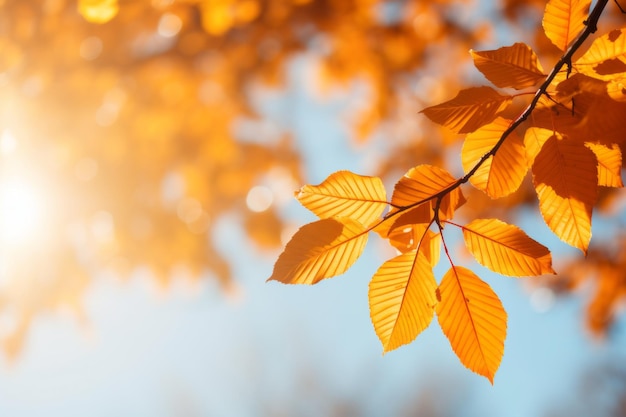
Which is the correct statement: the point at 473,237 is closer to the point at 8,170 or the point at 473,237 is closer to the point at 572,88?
the point at 572,88

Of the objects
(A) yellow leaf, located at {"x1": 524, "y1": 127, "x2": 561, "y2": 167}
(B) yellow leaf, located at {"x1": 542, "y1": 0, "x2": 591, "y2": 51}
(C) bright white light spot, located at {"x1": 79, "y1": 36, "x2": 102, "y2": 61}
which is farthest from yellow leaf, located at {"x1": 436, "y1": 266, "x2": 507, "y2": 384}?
(C) bright white light spot, located at {"x1": 79, "y1": 36, "x2": 102, "y2": 61}

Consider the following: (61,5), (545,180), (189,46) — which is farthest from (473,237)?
(189,46)

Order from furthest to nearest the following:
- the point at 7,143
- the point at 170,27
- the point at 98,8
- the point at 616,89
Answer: the point at 170,27, the point at 7,143, the point at 98,8, the point at 616,89

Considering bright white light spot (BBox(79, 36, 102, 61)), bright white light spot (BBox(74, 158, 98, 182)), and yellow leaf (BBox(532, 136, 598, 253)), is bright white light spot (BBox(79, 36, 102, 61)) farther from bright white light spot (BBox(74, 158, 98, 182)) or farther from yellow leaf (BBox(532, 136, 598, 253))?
yellow leaf (BBox(532, 136, 598, 253))

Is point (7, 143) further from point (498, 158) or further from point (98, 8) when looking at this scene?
point (498, 158)

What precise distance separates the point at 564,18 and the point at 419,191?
203 millimetres

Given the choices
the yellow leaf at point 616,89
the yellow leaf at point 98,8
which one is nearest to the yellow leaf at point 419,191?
the yellow leaf at point 616,89

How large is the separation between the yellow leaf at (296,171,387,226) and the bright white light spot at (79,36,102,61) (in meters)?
2.28

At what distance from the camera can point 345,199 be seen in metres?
0.47

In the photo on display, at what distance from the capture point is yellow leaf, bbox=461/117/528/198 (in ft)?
1.50

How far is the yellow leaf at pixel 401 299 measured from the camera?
1.47 feet

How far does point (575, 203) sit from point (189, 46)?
2.48 metres

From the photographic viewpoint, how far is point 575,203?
0.43 meters

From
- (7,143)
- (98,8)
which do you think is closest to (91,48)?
(7,143)
